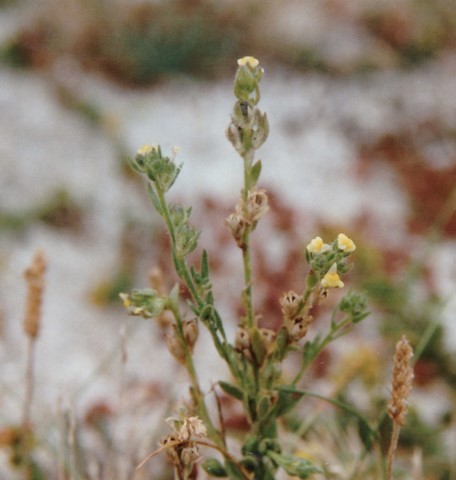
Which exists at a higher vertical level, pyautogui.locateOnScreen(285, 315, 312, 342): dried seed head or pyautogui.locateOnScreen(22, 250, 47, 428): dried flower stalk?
pyautogui.locateOnScreen(22, 250, 47, 428): dried flower stalk

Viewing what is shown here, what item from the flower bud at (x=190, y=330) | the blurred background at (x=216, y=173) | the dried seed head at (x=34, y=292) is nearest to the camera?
the flower bud at (x=190, y=330)

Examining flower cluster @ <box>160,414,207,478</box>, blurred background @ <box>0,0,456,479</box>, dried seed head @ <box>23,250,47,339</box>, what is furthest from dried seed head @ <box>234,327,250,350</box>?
blurred background @ <box>0,0,456,479</box>

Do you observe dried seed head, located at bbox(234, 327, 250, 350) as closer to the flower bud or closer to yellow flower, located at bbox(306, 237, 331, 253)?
the flower bud

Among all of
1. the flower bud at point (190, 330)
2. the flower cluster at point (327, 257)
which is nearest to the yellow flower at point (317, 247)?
the flower cluster at point (327, 257)

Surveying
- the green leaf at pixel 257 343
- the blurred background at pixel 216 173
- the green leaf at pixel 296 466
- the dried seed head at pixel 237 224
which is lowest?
the green leaf at pixel 296 466

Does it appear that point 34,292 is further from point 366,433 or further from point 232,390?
point 366,433

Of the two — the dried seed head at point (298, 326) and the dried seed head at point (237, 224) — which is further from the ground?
the dried seed head at point (237, 224)

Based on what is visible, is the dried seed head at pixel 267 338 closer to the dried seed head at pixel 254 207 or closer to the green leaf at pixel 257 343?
the green leaf at pixel 257 343
